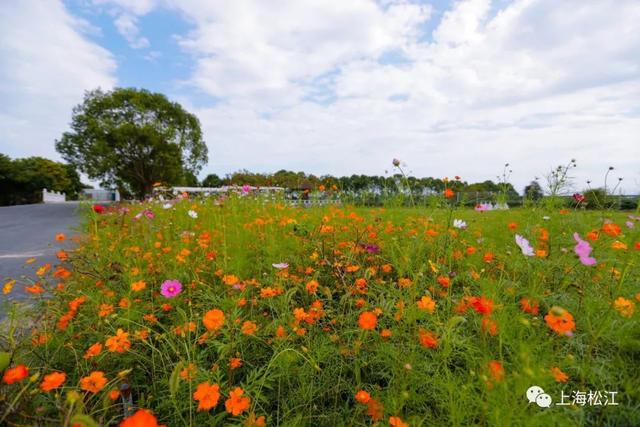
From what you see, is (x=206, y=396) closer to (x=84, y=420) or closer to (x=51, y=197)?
(x=84, y=420)

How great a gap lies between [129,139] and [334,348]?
17073 mm

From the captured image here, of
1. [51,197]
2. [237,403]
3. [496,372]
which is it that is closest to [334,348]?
Result: [237,403]

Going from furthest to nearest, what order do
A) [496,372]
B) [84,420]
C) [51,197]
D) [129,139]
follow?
[51,197]
[129,139]
[496,372]
[84,420]

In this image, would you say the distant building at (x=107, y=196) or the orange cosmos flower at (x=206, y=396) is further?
the distant building at (x=107, y=196)

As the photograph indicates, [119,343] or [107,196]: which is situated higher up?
[119,343]

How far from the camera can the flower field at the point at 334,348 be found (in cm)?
79

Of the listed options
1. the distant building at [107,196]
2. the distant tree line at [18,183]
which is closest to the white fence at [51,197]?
the distant tree line at [18,183]

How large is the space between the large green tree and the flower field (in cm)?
1554

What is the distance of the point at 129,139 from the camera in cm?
1488

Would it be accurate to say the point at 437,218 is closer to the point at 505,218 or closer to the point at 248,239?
the point at 505,218

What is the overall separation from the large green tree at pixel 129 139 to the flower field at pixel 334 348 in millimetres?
15542

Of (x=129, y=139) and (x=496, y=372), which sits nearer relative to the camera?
(x=496, y=372)

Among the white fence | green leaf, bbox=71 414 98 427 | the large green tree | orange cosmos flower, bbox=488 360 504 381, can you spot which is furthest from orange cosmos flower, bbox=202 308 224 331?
the white fence

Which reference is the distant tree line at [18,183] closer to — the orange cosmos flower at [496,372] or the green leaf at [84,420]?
the green leaf at [84,420]
